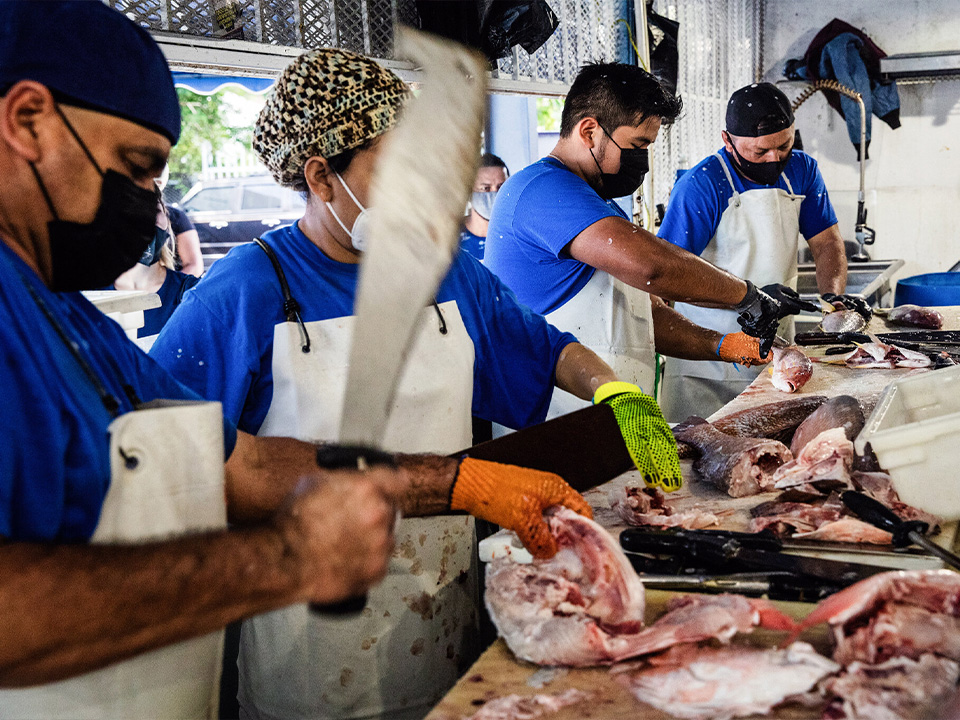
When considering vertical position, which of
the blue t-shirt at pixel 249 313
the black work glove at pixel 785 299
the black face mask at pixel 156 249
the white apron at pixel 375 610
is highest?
the black face mask at pixel 156 249

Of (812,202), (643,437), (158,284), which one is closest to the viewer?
(643,437)

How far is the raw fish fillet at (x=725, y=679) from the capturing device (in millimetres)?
1409

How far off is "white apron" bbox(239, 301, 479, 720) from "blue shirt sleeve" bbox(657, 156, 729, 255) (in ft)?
10.1

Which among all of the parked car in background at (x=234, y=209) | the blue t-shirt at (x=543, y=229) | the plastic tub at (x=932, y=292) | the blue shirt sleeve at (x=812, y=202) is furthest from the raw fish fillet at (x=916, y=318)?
the parked car in background at (x=234, y=209)

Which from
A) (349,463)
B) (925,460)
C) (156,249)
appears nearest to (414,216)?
(349,463)

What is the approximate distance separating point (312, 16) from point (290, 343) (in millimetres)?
2057

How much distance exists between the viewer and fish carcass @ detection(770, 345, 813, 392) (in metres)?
3.64

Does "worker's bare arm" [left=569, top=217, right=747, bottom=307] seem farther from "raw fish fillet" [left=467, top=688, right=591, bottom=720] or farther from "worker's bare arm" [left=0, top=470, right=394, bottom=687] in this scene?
"worker's bare arm" [left=0, top=470, right=394, bottom=687]

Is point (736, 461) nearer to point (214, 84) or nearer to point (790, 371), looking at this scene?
point (790, 371)

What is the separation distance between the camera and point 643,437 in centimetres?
245

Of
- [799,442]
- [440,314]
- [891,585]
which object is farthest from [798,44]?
[891,585]

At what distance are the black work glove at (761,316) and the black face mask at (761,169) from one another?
1.68m

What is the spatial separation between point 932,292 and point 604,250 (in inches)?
162

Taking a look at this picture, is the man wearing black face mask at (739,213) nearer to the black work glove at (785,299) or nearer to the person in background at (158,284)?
the black work glove at (785,299)
